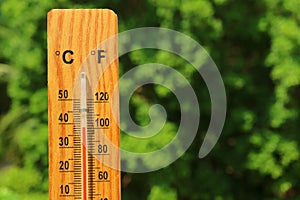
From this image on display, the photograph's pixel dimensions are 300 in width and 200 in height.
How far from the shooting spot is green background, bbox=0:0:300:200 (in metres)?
8.41

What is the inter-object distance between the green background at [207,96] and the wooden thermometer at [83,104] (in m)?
5.25

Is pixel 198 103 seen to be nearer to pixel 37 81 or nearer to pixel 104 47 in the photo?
pixel 37 81

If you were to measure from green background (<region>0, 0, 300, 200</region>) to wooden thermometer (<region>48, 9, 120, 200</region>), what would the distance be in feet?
17.2

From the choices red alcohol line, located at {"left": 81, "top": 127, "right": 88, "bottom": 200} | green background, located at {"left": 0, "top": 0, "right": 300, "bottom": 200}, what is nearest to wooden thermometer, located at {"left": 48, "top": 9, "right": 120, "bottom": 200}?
red alcohol line, located at {"left": 81, "top": 127, "right": 88, "bottom": 200}

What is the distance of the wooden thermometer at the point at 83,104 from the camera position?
280cm

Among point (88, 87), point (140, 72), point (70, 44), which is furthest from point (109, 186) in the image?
point (140, 72)

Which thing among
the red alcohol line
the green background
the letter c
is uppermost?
the green background

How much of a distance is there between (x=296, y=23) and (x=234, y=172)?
233cm

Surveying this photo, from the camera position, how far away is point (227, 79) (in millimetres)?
9078

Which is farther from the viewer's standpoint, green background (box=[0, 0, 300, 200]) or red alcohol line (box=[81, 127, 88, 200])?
green background (box=[0, 0, 300, 200])

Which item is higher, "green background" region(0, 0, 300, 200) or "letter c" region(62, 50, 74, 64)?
"green background" region(0, 0, 300, 200)

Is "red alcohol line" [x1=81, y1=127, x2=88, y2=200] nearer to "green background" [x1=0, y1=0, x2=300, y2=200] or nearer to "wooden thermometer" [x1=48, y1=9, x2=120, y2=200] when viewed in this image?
"wooden thermometer" [x1=48, y1=9, x2=120, y2=200]

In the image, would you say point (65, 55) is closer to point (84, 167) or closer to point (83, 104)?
point (83, 104)

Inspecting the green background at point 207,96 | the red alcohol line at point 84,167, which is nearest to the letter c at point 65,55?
the red alcohol line at point 84,167
